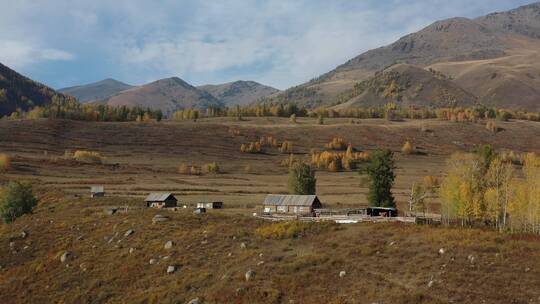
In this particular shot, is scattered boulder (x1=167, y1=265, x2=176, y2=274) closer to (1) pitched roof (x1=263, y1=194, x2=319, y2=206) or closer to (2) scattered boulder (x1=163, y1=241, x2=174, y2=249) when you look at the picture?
(2) scattered boulder (x1=163, y1=241, x2=174, y2=249)

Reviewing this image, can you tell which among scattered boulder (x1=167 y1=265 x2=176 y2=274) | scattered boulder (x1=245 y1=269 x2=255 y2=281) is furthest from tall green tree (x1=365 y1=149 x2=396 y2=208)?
scattered boulder (x1=167 y1=265 x2=176 y2=274)

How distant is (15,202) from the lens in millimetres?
74500

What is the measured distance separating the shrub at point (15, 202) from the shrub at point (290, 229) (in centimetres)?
4056

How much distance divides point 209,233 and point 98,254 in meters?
11.6

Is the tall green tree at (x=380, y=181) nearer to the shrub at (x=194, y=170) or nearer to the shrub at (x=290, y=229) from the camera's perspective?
the shrub at (x=290, y=229)

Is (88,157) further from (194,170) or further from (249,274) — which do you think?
(249,274)

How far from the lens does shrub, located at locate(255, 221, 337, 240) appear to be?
2074 inches

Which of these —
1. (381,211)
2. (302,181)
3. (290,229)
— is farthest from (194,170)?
(290,229)

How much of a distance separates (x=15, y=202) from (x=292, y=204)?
138 ft

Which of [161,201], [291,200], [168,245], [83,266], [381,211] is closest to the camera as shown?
[83,266]

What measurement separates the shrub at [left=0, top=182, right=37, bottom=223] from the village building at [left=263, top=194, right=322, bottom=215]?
36.5 meters

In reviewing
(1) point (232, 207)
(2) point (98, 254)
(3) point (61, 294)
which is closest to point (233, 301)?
(3) point (61, 294)

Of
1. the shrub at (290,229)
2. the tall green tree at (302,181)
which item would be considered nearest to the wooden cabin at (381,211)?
the shrub at (290,229)

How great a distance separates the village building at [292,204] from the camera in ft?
265
